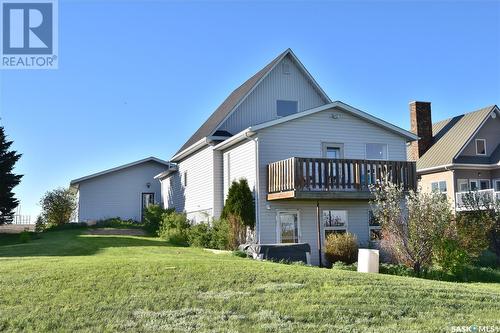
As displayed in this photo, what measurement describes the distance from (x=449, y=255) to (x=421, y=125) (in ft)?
68.0

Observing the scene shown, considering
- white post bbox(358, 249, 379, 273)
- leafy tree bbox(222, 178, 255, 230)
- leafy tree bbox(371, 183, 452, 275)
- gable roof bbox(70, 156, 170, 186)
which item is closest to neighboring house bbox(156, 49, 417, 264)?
leafy tree bbox(222, 178, 255, 230)

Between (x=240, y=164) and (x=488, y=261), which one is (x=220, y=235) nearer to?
(x=240, y=164)

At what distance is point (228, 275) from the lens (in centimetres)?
990

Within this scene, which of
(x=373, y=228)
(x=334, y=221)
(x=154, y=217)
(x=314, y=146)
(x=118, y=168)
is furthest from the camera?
(x=118, y=168)

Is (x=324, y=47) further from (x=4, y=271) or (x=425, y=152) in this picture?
(x=425, y=152)

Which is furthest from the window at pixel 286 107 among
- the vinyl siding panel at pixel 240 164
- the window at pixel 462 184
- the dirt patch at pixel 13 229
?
the dirt patch at pixel 13 229

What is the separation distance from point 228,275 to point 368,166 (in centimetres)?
1044

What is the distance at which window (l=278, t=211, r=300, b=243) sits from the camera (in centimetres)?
1920

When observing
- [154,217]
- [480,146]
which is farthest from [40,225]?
[480,146]

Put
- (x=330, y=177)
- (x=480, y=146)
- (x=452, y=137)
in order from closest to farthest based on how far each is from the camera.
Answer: (x=330, y=177)
(x=480, y=146)
(x=452, y=137)

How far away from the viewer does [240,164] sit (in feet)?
68.1

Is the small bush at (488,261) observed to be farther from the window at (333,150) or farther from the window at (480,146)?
the window at (480,146)

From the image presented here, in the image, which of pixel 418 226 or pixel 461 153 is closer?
pixel 418 226

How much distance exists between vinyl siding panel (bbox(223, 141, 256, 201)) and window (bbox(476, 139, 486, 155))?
56.6ft
